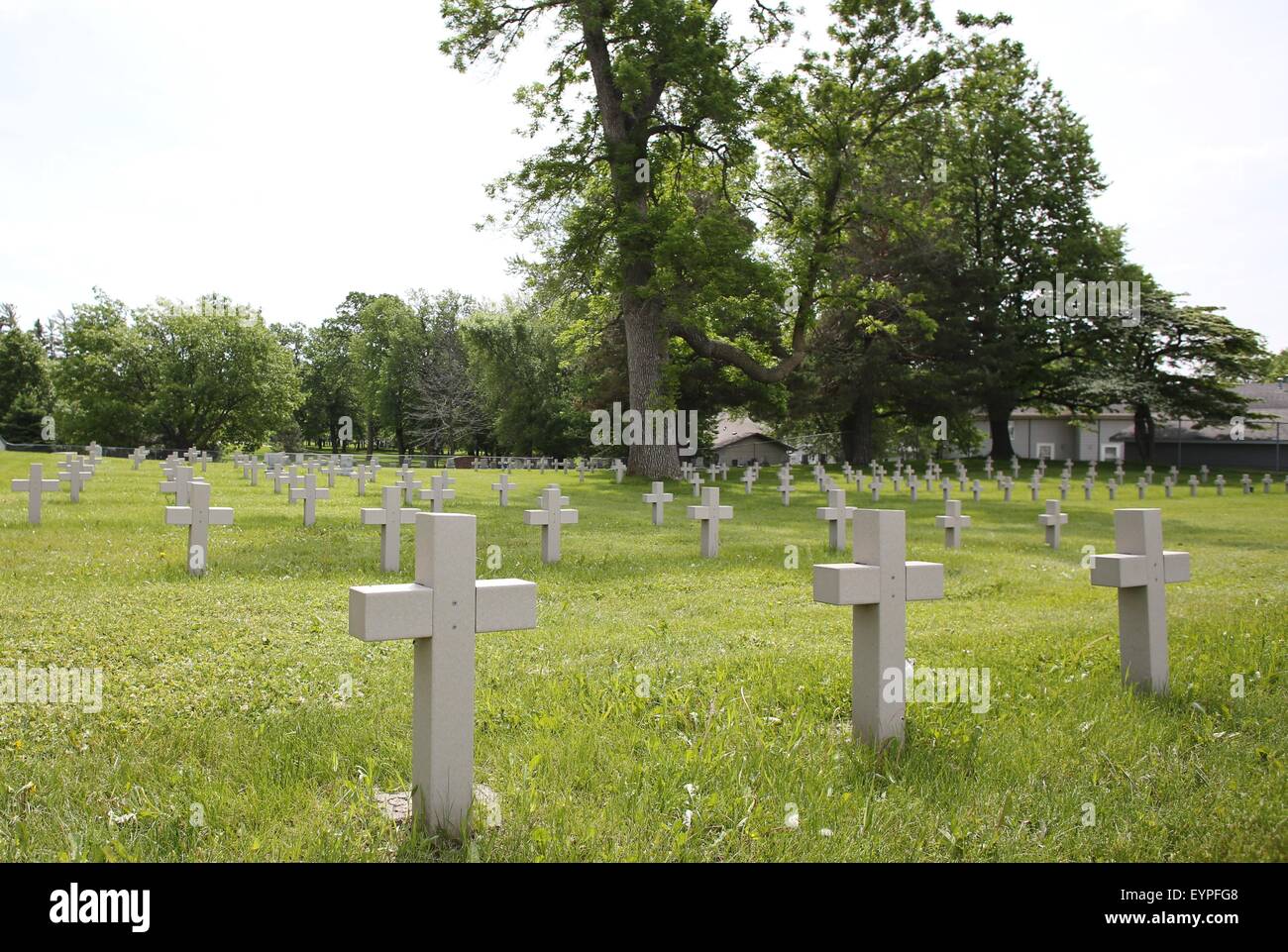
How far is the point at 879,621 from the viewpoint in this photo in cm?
423

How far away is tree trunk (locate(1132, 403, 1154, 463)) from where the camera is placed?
44656mm

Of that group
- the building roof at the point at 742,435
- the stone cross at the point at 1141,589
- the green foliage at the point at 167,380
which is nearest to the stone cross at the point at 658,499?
the stone cross at the point at 1141,589

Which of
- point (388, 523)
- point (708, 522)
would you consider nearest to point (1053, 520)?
point (708, 522)

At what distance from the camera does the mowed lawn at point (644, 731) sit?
3.27m

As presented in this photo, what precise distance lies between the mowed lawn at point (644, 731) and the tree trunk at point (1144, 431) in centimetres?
3971

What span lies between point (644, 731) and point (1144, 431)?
158 ft

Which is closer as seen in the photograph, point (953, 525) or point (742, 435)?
point (953, 525)

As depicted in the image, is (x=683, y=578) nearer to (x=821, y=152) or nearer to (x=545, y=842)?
(x=545, y=842)

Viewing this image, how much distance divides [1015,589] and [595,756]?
690 centimetres

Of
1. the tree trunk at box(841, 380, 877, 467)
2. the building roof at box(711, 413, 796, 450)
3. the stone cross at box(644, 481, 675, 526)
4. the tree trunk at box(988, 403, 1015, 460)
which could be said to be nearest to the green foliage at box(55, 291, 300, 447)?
the building roof at box(711, 413, 796, 450)

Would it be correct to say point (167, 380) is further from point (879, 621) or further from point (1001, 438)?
point (879, 621)

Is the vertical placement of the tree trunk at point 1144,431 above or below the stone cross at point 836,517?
above

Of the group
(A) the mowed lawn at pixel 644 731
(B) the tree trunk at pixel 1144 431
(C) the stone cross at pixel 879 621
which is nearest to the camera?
(A) the mowed lawn at pixel 644 731

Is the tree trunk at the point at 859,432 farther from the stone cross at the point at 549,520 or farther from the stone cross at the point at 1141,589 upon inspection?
the stone cross at the point at 1141,589
